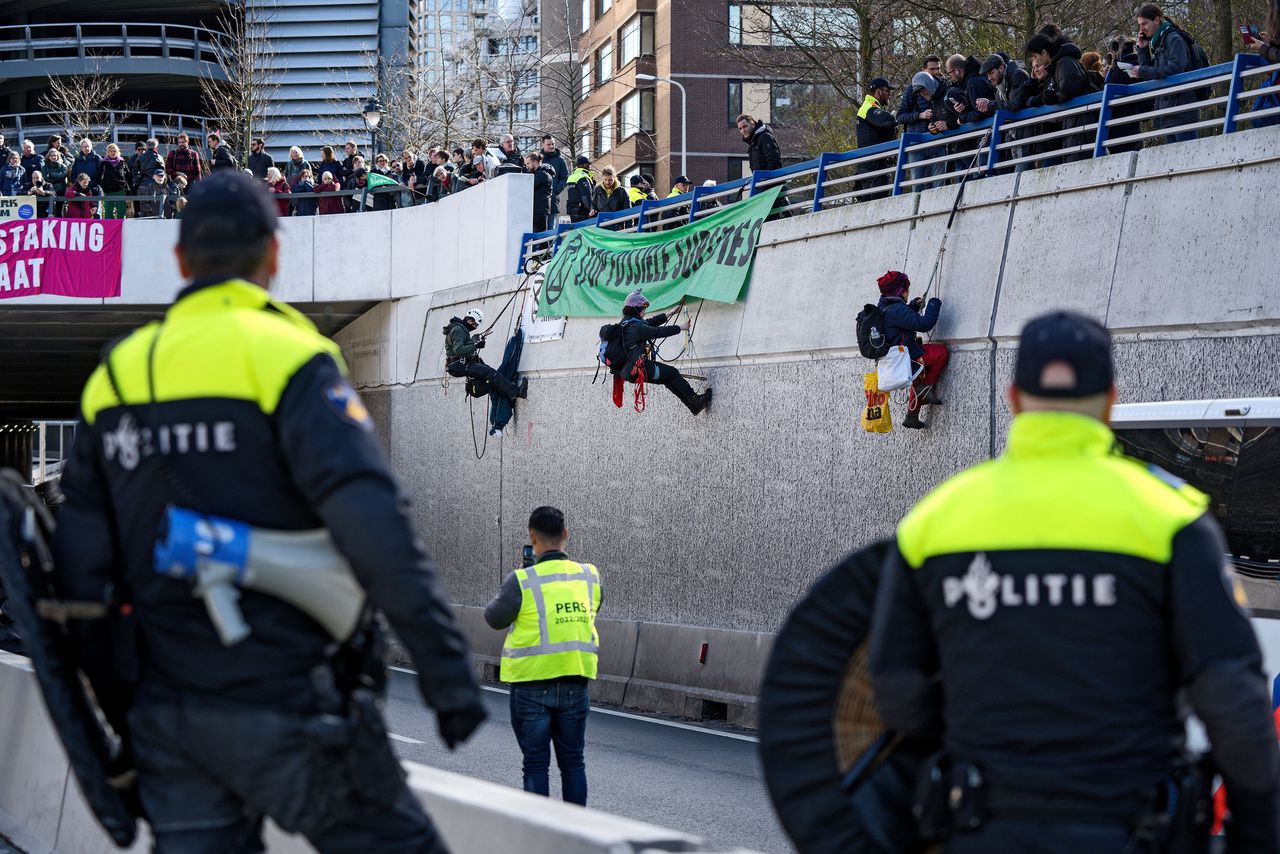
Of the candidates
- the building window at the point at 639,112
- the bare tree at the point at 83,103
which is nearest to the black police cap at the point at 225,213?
the bare tree at the point at 83,103

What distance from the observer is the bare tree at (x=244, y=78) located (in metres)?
46.3

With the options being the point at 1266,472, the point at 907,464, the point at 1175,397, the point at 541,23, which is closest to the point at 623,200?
the point at 907,464

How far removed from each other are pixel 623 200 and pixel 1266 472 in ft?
54.7

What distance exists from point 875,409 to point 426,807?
11567 mm

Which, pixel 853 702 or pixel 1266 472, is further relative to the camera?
pixel 1266 472

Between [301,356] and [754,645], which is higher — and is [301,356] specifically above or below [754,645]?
above

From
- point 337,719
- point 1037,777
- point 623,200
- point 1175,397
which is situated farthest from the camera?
point 623,200

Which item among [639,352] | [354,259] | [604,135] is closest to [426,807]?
[639,352]

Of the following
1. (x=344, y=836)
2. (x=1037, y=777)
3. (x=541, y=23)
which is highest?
(x=541, y=23)

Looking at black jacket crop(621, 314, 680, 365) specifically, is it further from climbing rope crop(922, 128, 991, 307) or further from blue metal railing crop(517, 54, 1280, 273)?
climbing rope crop(922, 128, 991, 307)

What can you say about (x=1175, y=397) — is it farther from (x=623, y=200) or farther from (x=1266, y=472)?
(x=623, y=200)

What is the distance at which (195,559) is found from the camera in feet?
11.3

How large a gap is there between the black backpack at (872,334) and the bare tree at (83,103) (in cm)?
3647

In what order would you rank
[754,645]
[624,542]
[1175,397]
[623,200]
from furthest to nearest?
[623,200] < [624,542] < [754,645] < [1175,397]
